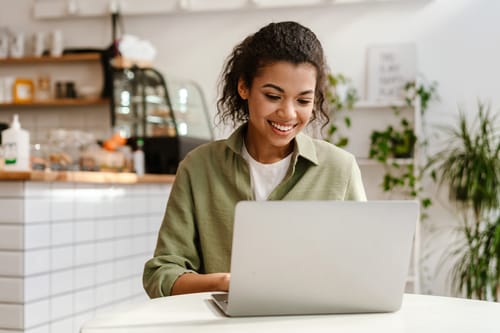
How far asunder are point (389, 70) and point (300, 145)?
3.53 metres

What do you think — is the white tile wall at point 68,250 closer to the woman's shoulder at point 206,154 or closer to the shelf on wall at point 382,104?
the woman's shoulder at point 206,154

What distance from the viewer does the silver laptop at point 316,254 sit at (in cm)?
127

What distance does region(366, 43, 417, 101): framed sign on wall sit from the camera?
5.19m

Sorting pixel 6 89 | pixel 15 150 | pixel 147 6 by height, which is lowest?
pixel 15 150

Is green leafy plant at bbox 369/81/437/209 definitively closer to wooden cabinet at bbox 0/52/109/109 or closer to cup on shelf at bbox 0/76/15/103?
wooden cabinet at bbox 0/52/109/109

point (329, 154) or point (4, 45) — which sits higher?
point (4, 45)

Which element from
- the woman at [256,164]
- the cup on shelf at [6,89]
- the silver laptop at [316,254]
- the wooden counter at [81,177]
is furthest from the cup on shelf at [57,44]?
the silver laptop at [316,254]

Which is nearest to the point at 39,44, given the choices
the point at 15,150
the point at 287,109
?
the point at 15,150

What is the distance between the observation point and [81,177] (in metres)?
3.50

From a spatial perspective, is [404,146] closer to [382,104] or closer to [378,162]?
[378,162]

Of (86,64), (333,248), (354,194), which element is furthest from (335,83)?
(333,248)

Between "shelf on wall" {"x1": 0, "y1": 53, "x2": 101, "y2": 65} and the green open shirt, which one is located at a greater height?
"shelf on wall" {"x1": 0, "y1": 53, "x2": 101, "y2": 65}

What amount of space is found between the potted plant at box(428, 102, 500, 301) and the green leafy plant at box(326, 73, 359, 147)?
62cm

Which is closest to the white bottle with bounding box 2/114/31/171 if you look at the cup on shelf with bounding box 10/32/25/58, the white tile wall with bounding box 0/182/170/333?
the white tile wall with bounding box 0/182/170/333
